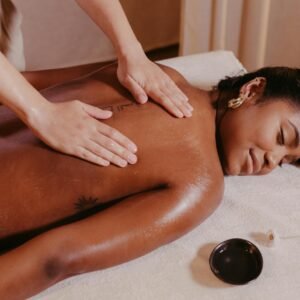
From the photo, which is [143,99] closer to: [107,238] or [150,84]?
[150,84]

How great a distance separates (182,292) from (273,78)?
698 millimetres

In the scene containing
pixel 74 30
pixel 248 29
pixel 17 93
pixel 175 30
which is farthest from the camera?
pixel 175 30

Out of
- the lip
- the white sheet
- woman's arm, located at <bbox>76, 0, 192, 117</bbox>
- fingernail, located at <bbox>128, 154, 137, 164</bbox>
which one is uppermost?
woman's arm, located at <bbox>76, 0, 192, 117</bbox>

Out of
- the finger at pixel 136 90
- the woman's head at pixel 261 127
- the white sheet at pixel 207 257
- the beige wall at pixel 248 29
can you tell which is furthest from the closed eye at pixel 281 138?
the beige wall at pixel 248 29

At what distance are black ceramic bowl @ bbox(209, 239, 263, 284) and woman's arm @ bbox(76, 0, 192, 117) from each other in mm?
382

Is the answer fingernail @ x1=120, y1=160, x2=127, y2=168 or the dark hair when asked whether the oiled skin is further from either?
the dark hair

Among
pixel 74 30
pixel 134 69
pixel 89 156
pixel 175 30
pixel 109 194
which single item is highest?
pixel 134 69

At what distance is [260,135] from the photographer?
1.35 meters

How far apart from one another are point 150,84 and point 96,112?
7.9 inches

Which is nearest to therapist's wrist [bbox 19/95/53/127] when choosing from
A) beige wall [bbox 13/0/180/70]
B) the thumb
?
the thumb

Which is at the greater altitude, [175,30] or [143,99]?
[143,99]

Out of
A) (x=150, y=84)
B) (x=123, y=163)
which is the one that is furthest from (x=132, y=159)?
(x=150, y=84)

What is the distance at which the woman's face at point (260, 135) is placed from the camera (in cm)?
136

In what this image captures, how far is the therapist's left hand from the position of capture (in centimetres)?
135
